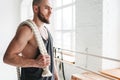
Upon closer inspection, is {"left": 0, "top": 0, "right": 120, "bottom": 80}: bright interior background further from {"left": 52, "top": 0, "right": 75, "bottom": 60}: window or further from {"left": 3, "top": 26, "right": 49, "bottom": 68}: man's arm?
{"left": 3, "top": 26, "right": 49, "bottom": 68}: man's arm

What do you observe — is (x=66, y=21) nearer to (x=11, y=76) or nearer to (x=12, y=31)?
(x=12, y=31)

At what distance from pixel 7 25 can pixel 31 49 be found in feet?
10.6

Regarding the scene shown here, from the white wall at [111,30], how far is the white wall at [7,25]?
260cm

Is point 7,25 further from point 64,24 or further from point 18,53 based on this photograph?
point 18,53

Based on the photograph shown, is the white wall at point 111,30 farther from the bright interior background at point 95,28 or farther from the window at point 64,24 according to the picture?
the window at point 64,24

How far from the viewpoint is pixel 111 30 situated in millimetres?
2404

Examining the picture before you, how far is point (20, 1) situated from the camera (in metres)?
4.34

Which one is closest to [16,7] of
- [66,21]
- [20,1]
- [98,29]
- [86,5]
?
[20,1]

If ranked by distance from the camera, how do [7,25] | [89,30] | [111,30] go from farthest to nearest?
[7,25], [89,30], [111,30]

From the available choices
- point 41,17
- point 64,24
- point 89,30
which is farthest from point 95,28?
point 64,24

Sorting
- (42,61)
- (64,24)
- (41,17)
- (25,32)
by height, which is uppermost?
(64,24)

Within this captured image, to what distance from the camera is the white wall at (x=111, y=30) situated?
235 centimetres

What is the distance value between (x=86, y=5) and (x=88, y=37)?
50 cm

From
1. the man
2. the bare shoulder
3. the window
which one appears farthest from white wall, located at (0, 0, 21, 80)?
the bare shoulder
